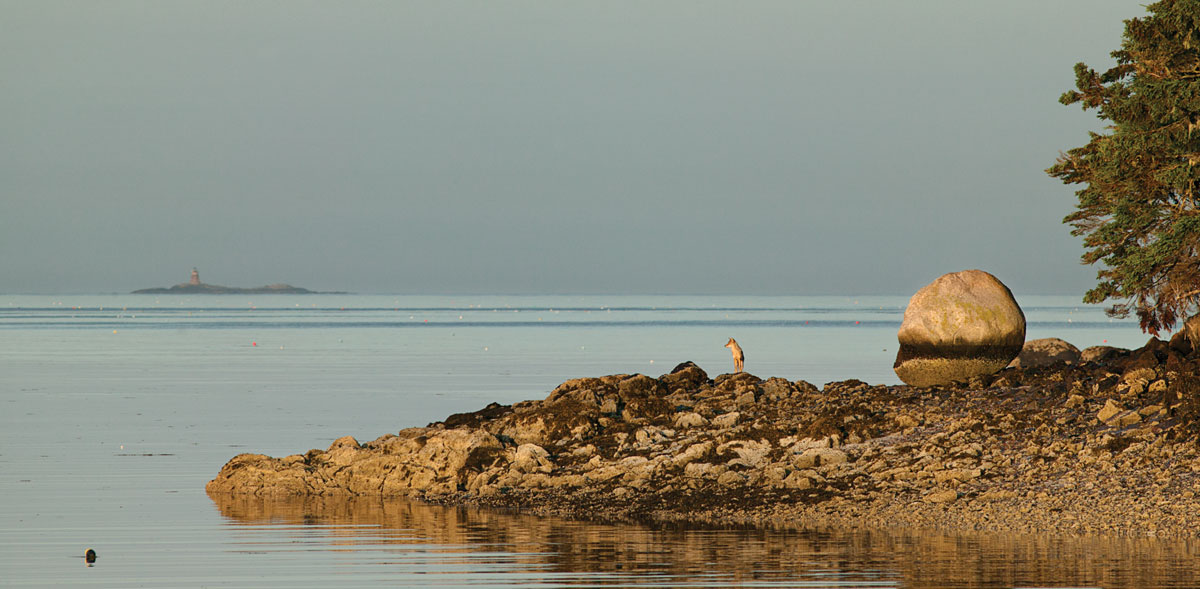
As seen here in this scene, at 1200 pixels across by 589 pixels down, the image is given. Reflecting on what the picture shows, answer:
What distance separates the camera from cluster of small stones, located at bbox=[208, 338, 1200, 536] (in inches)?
838

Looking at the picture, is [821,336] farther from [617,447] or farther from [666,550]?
[666,550]

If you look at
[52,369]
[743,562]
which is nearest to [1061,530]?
[743,562]

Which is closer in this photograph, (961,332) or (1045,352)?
(961,332)

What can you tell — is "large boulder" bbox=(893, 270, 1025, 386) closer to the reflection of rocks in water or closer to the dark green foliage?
the dark green foliage

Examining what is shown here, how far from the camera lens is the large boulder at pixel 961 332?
29.8 m

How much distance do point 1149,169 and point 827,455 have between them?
9.72m

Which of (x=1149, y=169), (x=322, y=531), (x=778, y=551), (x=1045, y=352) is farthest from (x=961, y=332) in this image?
(x=322, y=531)

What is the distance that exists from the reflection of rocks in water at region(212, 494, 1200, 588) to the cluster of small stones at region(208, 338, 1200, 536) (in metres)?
1.04

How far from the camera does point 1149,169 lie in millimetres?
28547

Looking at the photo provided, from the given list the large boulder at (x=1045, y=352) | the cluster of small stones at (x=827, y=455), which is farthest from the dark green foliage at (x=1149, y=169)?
the large boulder at (x=1045, y=352)

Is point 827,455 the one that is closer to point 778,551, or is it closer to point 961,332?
point 778,551

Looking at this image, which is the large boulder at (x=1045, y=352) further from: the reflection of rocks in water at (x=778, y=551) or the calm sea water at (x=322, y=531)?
the reflection of rocks in water at (x=778, y=551)

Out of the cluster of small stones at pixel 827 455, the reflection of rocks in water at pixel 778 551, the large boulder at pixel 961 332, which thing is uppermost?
the large boulder at pixel 961 332

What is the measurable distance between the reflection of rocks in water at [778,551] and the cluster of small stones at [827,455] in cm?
104
